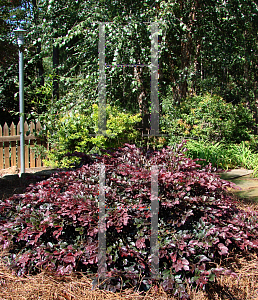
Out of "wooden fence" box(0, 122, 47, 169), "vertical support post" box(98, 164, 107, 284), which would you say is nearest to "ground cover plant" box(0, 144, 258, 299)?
"vertical support post" box(98, 164, 107, 284)

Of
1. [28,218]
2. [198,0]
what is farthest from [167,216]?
[198,0]

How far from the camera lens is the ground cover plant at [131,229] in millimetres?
1777

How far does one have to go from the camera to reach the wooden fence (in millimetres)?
5758

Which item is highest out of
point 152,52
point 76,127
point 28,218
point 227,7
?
point 227,7

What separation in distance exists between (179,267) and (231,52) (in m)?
5.93

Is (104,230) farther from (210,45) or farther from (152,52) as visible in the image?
(210,45)

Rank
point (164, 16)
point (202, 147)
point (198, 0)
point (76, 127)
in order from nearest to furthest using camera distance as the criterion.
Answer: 1. point (76, 127)
2. point (164, 16)
3. point (202, 147)
4. point (198, 0)

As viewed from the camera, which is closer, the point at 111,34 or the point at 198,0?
the point at 111,34

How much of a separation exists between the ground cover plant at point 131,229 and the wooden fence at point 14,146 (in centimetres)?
372

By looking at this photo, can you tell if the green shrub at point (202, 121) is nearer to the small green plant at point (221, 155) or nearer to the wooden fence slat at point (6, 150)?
the small green plant at point (221, 155)

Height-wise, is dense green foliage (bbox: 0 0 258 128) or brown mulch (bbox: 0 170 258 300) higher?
dense green foliage (bbox: 0 0 258 128)

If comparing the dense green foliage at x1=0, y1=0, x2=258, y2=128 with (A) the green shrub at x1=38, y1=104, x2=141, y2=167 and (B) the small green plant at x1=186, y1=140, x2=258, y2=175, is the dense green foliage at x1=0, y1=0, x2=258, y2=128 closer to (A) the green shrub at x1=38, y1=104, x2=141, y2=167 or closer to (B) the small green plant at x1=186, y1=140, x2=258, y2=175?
(A) the green shrub at x1=38, y1=104, x2=141, y2=167

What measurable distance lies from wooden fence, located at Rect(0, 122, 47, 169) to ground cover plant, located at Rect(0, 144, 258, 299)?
3.72 meters

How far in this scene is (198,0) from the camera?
627 cm
